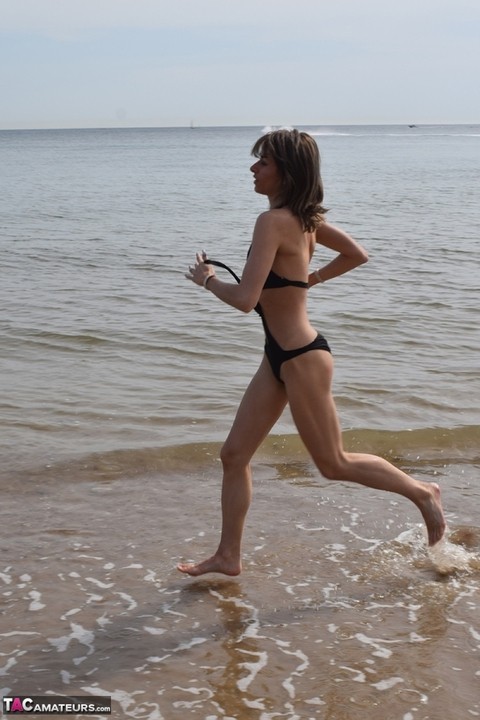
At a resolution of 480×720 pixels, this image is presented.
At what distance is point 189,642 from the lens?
4324mm

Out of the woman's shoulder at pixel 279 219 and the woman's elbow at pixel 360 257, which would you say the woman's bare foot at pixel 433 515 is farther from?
the woman's shoulder at pixel 279 219

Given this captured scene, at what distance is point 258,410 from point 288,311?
0.50 meters

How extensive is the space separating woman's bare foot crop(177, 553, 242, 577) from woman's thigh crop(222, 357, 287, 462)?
0.62 metres

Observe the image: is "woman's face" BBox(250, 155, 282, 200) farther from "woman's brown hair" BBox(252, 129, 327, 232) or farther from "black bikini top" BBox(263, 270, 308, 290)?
"black bikini top" BBox(263, 270, 308, 290)

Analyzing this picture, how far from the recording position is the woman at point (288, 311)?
427cm

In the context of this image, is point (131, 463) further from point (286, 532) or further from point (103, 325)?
point (103, 325)

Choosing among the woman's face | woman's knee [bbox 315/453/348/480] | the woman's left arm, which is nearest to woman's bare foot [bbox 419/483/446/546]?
woman's knee [bbox 315/453/348/480]

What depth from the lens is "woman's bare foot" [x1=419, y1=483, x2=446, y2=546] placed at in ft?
16.2

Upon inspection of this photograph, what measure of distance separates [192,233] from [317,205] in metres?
17.7

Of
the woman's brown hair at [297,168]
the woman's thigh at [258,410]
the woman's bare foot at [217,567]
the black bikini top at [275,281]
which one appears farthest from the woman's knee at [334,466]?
the woman's brown hair at [297,168]

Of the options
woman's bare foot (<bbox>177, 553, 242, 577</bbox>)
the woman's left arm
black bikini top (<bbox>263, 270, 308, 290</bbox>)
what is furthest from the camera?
woman's bare foot (<bbox>177, 553, 242, 577</bbox>)

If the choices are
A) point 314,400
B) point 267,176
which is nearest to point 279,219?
point 267,176

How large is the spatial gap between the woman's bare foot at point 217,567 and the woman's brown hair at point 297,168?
1.73 meters

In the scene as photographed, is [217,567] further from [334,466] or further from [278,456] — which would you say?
[278,456]
